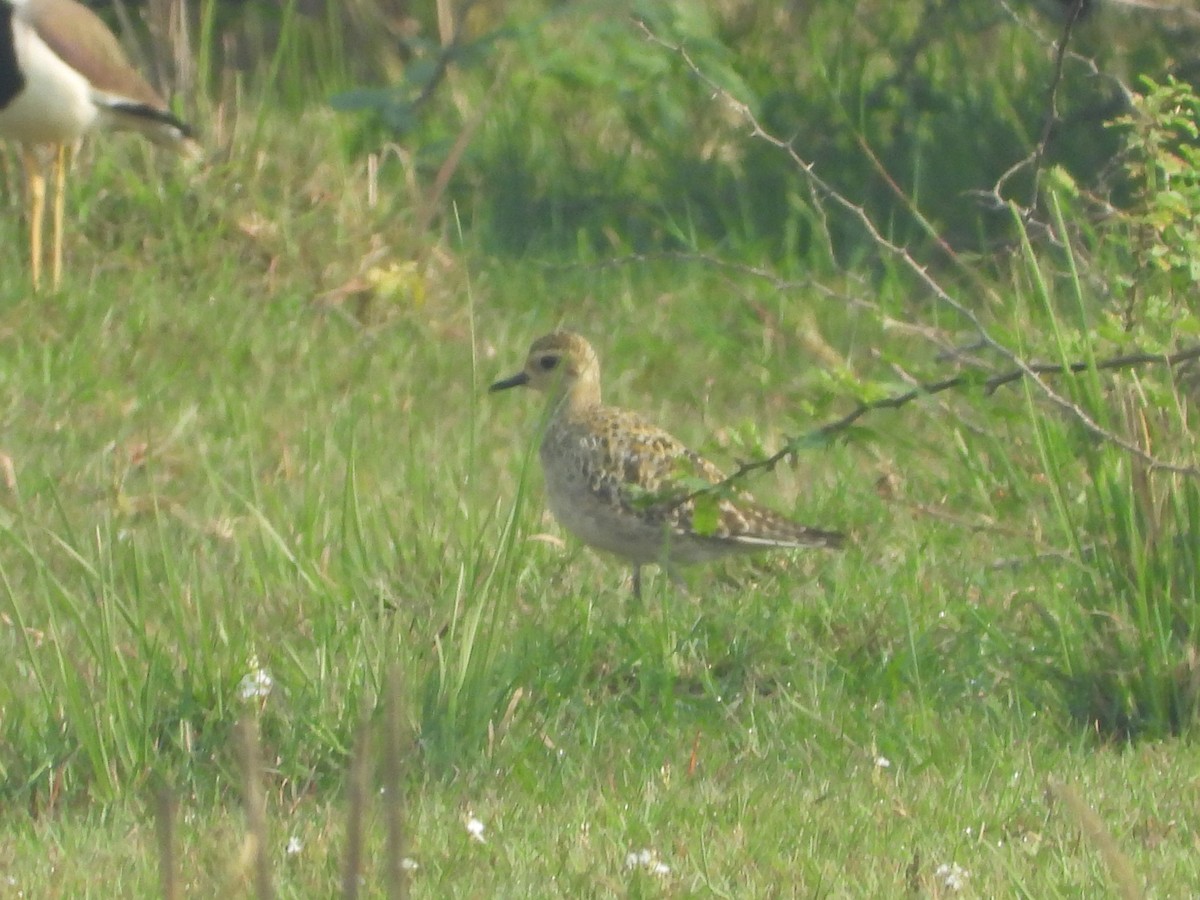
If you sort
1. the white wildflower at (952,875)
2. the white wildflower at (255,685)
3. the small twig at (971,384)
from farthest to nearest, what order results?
1. the white wildflower at (255,685)
2. the small twig at (971,384)
3. the white wildflower at (952,875)

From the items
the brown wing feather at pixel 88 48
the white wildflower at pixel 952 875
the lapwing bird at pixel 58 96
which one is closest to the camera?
the white wildflower at pixel 952 875

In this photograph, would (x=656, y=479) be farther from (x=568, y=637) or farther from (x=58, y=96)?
(x=58, y=96)

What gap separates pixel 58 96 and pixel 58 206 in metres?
0.57

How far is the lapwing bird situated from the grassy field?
786 mm

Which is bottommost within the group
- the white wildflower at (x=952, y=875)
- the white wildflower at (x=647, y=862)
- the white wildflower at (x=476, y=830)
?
the white wildflower at (x=476, y=830)

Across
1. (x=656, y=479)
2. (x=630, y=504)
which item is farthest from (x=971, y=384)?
(x=656, y=479)

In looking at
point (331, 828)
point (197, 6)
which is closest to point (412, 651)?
point (331, 828)

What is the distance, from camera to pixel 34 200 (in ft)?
25.0

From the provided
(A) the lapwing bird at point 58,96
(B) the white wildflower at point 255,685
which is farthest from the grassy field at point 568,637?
(A) the lapwing bird at point 58,96

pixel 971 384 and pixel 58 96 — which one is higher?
pixel 971 384

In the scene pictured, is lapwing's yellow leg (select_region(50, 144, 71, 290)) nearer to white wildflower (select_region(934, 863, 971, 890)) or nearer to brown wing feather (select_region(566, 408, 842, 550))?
brown wing feather (select_region(566, 408, 842, 550))

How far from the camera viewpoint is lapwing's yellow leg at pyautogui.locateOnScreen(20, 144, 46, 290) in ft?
24.5

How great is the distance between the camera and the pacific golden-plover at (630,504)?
548 cm

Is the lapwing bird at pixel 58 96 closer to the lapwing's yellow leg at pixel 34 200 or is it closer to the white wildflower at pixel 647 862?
the lapwing's yellow leg at pixel 34 200
